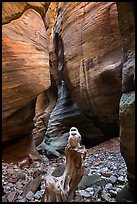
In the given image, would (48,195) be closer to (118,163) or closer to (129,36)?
(129,36)

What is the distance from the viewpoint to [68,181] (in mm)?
3803

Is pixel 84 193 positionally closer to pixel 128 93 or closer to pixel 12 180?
pixel 128 93

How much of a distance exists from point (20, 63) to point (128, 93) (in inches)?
171

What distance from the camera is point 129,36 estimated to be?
3617 mm

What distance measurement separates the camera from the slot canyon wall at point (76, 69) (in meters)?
3.67

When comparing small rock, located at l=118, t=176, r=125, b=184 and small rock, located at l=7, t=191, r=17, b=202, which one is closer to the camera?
small rock, located at l=7, t=191, r=17, b=202

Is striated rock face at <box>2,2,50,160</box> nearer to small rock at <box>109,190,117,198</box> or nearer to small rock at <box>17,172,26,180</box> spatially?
small rock at <box>17,172,26,180</box>

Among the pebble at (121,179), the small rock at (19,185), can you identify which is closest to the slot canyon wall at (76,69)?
the pebble at (121,179)

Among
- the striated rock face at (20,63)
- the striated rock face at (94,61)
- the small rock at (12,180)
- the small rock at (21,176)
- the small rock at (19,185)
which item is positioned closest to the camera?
the small rock at (19,185)

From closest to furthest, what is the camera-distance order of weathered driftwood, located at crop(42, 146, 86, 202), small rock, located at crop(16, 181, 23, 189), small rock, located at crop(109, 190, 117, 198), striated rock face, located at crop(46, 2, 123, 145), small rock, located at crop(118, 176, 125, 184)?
weathered driftwood, located at crop(42, 146, 86, 202), small rock, located at crop(109, 190, 117, 198), small rock, located at crop(118, 176, 125, 184), small rock, located at crop(16, 181, 23, 189), striated rock face, located at crop(46, 2, 123, 145)

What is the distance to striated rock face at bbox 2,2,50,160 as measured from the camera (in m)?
6.84

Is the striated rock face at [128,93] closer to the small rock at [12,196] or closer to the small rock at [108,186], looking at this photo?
the small rock at [108,186]

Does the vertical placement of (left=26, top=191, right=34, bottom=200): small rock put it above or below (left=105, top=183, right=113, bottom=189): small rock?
below

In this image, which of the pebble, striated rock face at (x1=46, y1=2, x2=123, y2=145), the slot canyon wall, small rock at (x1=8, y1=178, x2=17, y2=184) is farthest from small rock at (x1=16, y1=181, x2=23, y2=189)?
striated rock face at (x1=46, y1=2, x2=123, y2=145)
